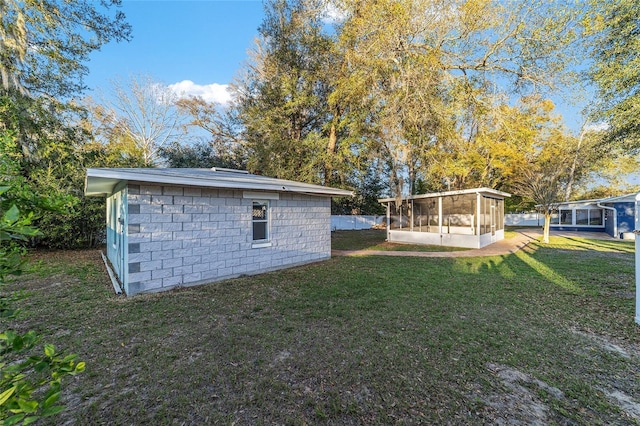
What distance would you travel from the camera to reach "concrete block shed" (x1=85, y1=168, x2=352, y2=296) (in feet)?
18.0

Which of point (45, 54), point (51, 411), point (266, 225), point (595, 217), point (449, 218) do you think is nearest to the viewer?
point (51, 411)

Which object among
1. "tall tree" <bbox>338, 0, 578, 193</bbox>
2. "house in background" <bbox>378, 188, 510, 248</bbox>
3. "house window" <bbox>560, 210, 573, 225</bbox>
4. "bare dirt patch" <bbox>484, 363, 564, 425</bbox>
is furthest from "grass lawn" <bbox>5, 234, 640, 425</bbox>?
"house window" <bbox>560, 210, 573, 225</bbox>

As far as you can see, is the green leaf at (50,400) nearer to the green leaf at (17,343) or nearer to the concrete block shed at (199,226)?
the green leaf at (17,343)

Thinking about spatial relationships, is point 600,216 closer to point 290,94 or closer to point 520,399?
point 290,94

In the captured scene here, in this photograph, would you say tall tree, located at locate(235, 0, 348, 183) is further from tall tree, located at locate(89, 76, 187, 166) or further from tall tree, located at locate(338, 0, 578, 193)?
tall tree, located at locate(89, 76, 187, 166)

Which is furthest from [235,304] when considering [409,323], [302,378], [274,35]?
[274,35]

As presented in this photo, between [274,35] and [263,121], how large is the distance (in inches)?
193

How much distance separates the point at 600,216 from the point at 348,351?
83.2 ft

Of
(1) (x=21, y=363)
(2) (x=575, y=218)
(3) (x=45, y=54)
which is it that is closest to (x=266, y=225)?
(1) (x=21, y=363)

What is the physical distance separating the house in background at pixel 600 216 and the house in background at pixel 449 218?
690 centimetres

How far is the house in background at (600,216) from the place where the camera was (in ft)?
52.5

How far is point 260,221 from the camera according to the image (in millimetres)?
7602

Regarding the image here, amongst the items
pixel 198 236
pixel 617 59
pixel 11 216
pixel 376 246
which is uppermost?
pixel 617 59

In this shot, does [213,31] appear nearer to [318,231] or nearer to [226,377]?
[318,231]
